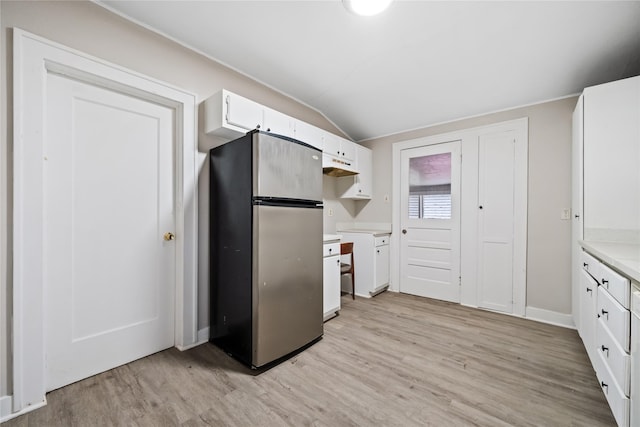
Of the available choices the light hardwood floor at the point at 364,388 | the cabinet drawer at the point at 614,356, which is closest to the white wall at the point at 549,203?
the light hardwood floor at the point at 364,388

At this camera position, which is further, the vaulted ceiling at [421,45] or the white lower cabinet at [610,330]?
the vaulted ceiling at [421,45]

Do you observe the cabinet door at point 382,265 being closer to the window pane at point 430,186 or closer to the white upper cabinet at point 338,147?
the window pane at point 430,186

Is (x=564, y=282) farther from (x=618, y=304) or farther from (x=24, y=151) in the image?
(x=24, y=151)

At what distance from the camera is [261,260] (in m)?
1.88

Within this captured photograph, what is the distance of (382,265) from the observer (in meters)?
3.74

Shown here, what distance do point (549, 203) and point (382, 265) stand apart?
2007 mm

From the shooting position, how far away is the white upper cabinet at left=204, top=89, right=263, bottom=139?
2139 mm

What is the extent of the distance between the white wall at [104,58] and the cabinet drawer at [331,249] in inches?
44.7

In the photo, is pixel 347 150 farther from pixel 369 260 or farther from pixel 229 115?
pixel 229 115

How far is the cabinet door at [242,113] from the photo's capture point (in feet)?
7.11

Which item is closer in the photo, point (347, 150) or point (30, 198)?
point (30, 198)

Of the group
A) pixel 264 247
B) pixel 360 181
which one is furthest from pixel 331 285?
pixel 360 181

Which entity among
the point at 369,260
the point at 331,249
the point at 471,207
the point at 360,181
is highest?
the point at 360,181

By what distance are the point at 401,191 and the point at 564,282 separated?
202cm
